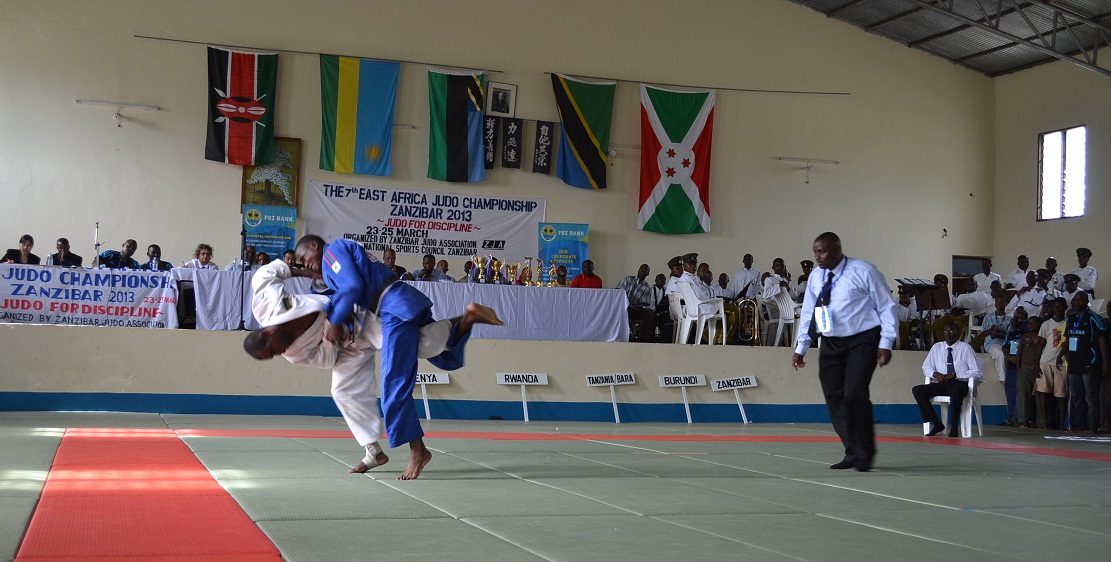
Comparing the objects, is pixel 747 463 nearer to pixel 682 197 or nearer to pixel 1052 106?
pixel 682 197

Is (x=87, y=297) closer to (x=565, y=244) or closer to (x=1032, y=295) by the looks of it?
(x=565, y=244)

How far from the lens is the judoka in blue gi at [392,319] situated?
4980 mm

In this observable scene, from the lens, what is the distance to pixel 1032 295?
14.6 meters

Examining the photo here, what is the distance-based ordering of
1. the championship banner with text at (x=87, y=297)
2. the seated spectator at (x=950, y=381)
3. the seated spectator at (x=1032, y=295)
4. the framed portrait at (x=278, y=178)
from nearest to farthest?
1. the championship banner with text at (x=87, y=297)
2. the seated spectator at (x=950, y=381)
3. the seated spectator at (x=1032, y=295)
4. the framed portrait at (x=278, y=178)

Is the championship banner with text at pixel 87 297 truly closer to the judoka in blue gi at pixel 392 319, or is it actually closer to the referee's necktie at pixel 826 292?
the judoka in blue gi at pixel 392 319

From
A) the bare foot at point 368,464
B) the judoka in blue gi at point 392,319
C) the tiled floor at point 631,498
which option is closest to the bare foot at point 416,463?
the judoka in blue gi at point 392,319

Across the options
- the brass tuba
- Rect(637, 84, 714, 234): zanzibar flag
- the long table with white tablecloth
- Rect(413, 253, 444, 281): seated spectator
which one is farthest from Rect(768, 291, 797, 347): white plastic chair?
Rect(413, 253, 444, 281): seated spectator

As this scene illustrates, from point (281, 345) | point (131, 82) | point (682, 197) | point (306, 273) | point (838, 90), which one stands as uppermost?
point (838, 90)

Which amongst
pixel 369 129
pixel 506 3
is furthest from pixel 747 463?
pixel 506 3

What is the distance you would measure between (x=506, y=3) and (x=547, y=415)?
800 cm

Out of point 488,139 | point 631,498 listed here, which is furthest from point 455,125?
point 631,498

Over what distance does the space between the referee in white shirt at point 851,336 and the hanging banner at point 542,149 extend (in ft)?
33.6

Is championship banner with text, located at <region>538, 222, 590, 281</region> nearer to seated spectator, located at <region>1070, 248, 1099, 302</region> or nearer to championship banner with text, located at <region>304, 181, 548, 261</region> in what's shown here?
championship banner with text, located at <region>304, 181, 548, 261</region>

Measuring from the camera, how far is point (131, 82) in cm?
1442
